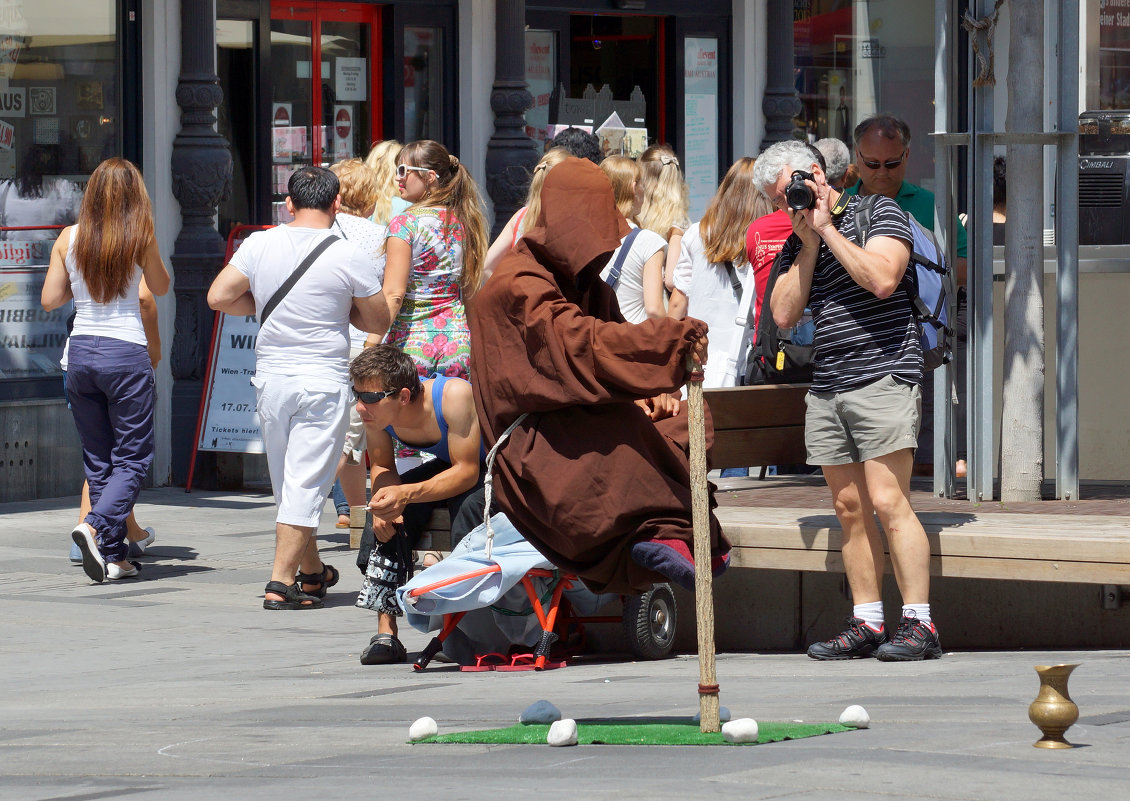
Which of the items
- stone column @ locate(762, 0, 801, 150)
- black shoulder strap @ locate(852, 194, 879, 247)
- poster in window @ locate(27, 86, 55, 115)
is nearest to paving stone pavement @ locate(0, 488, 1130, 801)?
black shoulder strap @ locate(852, 194, 879, 247)

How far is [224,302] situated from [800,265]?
2.86m

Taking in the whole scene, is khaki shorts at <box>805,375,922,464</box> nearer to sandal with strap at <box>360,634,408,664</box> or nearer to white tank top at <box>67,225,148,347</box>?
sandal with strap at <box>360,634,408,664</box>

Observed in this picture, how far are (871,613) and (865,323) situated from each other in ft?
3.36

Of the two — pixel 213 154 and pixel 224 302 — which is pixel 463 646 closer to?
pixel 224 302

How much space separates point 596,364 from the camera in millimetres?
4922

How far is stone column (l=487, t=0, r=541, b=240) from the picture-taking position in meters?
13.8

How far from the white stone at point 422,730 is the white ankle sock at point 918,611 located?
6.88 ft

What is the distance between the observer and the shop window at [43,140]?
1141 centimetres

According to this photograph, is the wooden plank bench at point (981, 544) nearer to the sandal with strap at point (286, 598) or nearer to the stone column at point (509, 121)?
the sandal with strap at point (286, 598)

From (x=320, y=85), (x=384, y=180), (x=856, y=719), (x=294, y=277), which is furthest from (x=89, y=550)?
(x=320, y=85)

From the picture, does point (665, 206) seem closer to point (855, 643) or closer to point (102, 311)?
point (102, 311)

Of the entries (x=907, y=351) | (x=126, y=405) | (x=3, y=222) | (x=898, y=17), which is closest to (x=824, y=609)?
(x=907, y=351)

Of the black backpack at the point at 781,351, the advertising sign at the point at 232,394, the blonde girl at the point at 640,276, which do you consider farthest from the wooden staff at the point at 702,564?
the advertising sign at the point at 232,394

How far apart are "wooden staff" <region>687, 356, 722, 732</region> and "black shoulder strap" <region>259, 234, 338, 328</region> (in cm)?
345
